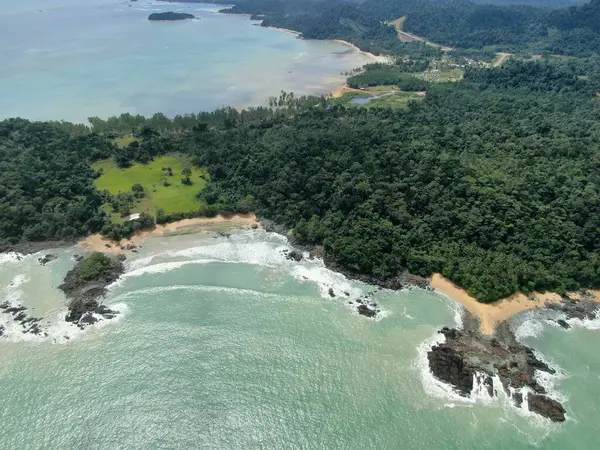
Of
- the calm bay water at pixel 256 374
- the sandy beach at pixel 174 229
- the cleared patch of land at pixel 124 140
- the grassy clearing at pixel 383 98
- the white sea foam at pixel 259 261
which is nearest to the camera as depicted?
the calm bay water at pixel 256 374

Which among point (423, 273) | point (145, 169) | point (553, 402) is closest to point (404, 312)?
point (423, 273)

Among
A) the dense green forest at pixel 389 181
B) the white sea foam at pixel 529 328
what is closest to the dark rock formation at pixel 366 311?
the dense green forest at pixel 389 181

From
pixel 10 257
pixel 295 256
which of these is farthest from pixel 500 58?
pixel 10 257

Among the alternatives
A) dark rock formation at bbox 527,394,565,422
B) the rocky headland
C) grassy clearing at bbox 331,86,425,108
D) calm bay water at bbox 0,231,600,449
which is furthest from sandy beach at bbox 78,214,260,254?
grassy clearing at bbox 331,86,425,108

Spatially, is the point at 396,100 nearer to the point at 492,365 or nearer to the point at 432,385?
the point at 492,365

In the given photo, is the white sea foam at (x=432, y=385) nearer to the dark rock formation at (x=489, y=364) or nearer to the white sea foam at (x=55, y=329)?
the dark rock formation at (x=489, y=364)

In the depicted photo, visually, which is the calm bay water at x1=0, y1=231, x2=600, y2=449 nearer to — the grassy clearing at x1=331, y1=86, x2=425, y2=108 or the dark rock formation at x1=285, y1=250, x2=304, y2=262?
the dark rock formation at x1=285, y1=250, x2=304, y2=262

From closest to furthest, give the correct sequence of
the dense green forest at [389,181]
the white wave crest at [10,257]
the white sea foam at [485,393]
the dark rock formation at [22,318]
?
the white sea foam at [485,393] → the dark rock formation at [22,318] → the dense green forest at [389,181] → the white wave crest at [10,257]

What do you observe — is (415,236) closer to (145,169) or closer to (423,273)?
(423,273)
